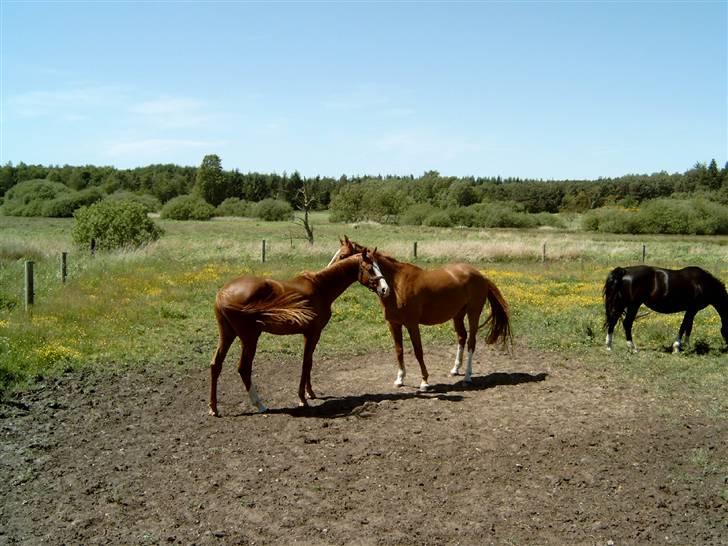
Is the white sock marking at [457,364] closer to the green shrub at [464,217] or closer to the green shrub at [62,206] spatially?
the green shrub at [464,217]

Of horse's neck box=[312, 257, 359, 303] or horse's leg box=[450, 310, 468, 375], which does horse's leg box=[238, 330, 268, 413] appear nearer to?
horse's neck box=[312, 257, 359, 303]

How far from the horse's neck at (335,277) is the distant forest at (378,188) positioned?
71.3 metres

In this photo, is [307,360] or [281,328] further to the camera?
[307,360]

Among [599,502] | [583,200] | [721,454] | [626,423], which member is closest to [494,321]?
[626,423]

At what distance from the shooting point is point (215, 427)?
297 inches

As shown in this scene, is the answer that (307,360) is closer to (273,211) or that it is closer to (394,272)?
(394,272)

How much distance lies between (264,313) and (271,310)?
Result: 3.8 inches

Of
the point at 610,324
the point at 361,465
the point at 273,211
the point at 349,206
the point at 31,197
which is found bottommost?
Result: the point at 361,465

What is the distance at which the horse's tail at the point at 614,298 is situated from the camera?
11.7 metres


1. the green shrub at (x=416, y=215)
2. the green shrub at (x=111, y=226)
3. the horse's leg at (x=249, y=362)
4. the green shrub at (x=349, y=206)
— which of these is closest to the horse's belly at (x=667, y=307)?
the horse's leg at (x=249, y=362)

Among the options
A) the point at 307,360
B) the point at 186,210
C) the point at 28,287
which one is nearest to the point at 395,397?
the point at 307,360

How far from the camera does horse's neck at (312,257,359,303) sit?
8.30 meters

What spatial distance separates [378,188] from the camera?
8444 cm

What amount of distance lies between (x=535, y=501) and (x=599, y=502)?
584 millimetres
